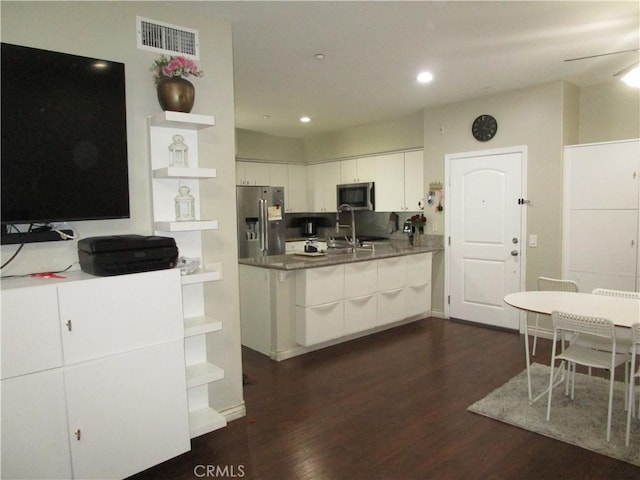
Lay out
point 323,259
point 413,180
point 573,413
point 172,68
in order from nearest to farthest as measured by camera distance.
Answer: point 172,68 < point 573,413 < point 323,259 < point 413,180

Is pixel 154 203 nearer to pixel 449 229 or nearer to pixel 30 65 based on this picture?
pixel 30 65

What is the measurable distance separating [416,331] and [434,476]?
8.88ft

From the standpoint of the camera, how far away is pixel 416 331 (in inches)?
193

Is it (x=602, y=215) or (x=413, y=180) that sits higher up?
(x=413, y=180)

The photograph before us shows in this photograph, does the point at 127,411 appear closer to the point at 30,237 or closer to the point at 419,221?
the point at 30,237

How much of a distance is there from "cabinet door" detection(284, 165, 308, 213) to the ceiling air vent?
4338mm

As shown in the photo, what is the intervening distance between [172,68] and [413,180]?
12.9 feet

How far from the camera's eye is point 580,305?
9.57 ft

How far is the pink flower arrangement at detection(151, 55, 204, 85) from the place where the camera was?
7.75 feet

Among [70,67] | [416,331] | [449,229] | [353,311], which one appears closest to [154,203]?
[70,67]

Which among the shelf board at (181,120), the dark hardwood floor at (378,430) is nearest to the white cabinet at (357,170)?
the dark hardwood floor at (378,430)

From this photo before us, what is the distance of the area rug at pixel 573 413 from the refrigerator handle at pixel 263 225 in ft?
11.6

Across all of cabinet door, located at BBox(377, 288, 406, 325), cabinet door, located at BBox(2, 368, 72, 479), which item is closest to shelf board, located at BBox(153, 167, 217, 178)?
cabinet door, located at BBox(2, 368, 72, 479)

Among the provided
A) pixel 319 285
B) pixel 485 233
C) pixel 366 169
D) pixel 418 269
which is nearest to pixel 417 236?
pixel 418 269
